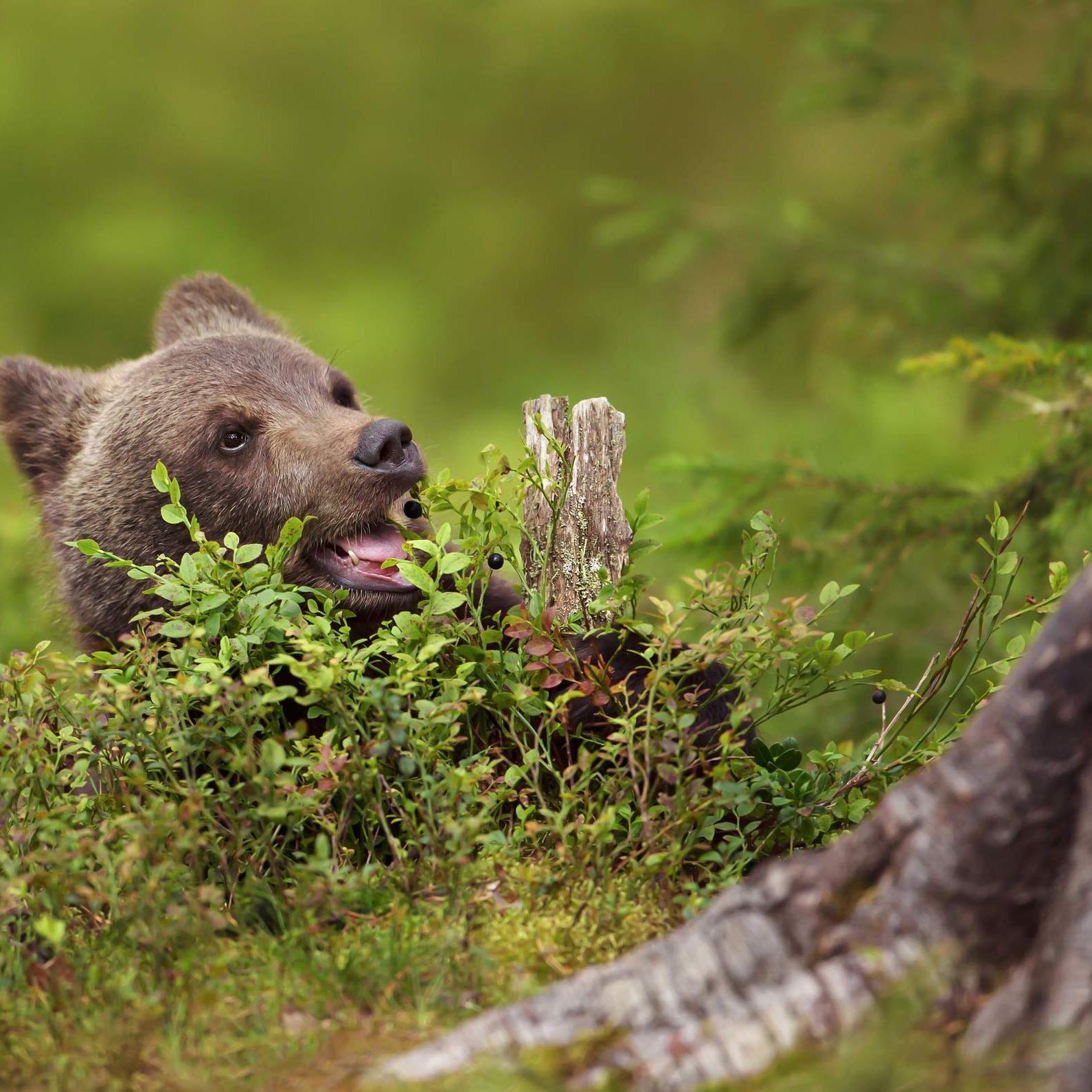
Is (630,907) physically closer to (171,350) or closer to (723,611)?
(723,611)

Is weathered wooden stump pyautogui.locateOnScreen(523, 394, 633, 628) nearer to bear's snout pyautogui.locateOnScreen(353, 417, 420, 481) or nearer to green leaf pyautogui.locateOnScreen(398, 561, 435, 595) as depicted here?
green leaf pyautogui.locateOnScreen(398, 561, 435, 595)

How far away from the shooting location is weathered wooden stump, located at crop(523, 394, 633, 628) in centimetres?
297

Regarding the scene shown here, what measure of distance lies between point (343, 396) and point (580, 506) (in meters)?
1.61

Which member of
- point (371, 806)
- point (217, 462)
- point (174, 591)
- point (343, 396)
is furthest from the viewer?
point (343, 396)

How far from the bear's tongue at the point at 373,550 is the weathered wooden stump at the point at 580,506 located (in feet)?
2.13

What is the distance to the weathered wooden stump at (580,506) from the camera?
2.97 m

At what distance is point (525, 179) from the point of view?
14203 millimetres

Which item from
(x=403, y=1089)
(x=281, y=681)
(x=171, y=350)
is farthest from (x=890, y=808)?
(x=171, y=350)

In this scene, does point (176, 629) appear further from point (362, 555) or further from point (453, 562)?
point (362, 555)

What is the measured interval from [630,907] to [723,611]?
2.55ft

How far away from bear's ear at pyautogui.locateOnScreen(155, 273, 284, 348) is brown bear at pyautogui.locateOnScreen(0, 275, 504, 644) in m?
0.30

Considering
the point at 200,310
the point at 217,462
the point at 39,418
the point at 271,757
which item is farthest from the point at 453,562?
the point at 200,310

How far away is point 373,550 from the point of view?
3.64 meters

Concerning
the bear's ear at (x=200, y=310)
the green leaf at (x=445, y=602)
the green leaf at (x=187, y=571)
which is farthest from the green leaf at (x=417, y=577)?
the bear's ear at (x=200, y=310)
